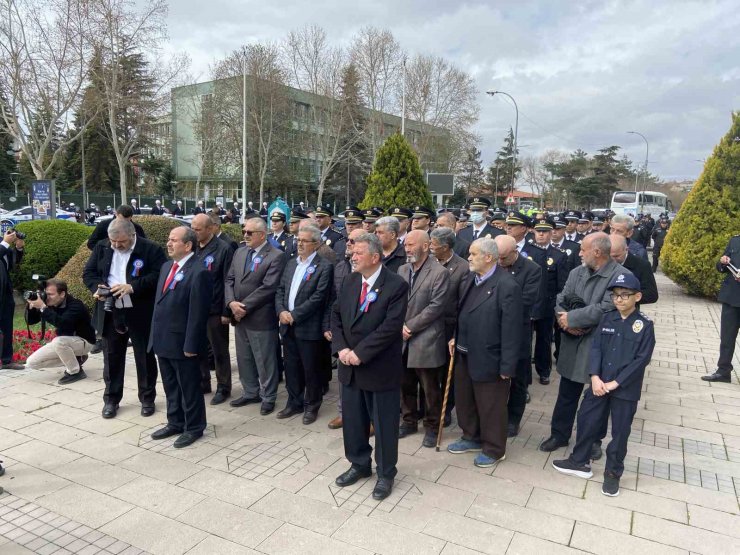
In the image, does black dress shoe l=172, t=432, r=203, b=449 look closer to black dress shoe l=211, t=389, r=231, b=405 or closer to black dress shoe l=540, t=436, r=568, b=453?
black dress shoe l=211, t=389, r=231, b=405

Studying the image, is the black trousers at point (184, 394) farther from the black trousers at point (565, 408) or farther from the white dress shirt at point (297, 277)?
the black trousers at point (565, 408)

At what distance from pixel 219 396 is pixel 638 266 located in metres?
4.65

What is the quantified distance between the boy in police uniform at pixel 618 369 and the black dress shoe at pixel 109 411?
4.48 metres

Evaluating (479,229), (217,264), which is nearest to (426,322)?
(217,264)

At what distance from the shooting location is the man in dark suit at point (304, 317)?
5.08m

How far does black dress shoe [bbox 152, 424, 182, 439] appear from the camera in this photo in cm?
474

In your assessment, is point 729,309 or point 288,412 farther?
point 729,309

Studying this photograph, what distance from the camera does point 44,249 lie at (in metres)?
9.82

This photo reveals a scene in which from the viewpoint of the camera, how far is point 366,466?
398 centimetres

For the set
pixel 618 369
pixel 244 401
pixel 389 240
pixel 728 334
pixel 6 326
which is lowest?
pixel 244 401

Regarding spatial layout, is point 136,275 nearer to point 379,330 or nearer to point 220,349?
point 220,349

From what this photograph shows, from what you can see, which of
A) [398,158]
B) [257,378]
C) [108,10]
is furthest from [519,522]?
[108,10]

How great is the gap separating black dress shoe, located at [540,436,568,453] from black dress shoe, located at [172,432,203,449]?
315 centimetres

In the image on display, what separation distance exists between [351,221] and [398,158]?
7.44m
